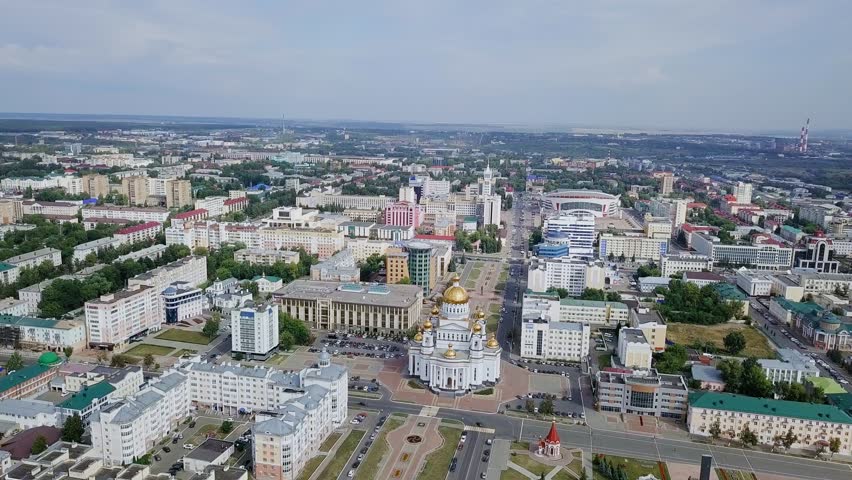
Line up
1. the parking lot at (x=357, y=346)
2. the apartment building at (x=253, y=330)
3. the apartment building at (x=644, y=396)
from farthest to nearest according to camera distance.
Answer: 1. the parking lot at (x=357, y=346)
2. the apartment building at (x=253, y=330)
3. the apartment building at (x=644, y=396)

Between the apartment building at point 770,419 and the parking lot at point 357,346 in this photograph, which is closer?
the apartment building at point 770,419

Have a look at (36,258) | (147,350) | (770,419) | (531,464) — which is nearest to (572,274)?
(770,419)

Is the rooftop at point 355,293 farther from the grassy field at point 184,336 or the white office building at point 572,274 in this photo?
the white office building at point 572,274

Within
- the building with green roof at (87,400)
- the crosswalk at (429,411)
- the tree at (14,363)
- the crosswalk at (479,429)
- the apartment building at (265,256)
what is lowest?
the crosswalk at (429,411)

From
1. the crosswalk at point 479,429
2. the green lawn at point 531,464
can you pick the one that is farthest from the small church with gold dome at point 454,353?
the green lawn at point 531,464

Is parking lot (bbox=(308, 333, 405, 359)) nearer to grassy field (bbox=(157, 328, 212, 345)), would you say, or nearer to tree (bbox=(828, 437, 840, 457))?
grassy field (bbox=(157, 328, 212, 345))

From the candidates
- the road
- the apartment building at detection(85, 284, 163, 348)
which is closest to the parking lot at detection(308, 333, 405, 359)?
the road

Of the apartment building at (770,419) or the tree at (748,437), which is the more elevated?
the apartment building at (770,419)
